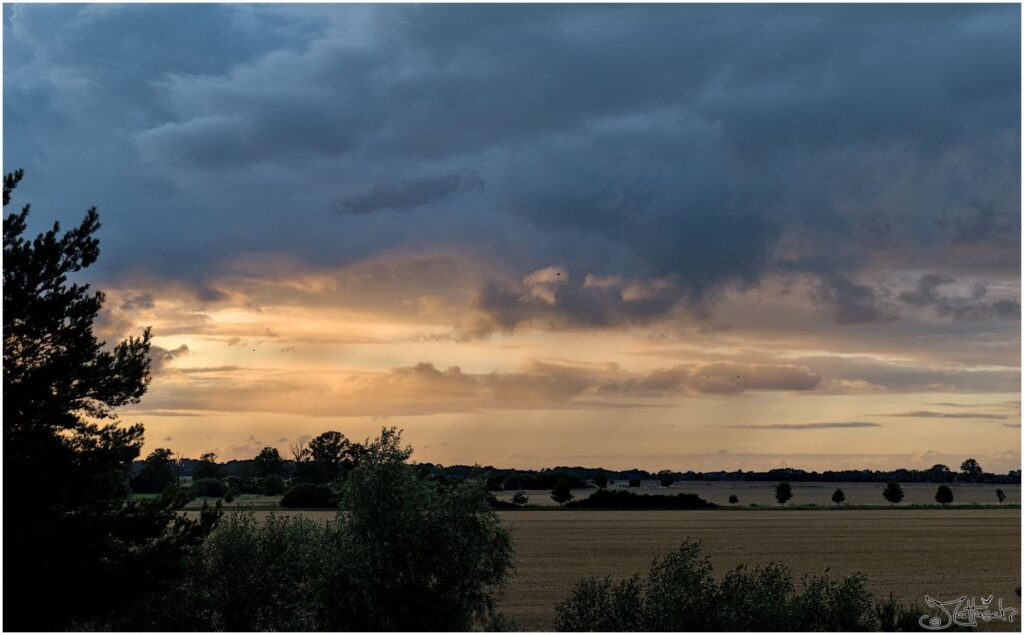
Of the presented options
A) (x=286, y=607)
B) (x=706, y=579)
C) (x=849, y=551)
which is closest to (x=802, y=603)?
(x=706, y=579)

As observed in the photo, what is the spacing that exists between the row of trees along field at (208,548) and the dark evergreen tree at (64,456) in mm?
51

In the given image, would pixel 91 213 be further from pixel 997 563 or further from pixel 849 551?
pixel 849 551

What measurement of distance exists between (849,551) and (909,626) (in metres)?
68.1

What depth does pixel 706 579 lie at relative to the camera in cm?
4234

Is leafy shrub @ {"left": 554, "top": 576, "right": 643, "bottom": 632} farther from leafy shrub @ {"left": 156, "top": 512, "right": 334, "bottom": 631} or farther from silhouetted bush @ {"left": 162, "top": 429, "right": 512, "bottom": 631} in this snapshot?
leafy shrub @ {"left": 156, "top": 512, "right": 334, "bottom": 631}

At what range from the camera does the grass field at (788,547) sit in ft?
227

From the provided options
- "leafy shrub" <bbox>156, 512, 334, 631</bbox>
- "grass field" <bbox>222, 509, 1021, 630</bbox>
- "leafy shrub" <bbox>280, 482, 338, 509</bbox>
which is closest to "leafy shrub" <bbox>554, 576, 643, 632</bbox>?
"grass field" <bbox>222, 509, 1021, 630</bbox>

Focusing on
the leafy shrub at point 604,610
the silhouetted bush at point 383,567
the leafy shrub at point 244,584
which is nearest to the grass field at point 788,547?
the silhouetted bush at point 383,567

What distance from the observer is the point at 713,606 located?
39.4 meters

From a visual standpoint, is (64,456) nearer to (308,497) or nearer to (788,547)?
(788,547)

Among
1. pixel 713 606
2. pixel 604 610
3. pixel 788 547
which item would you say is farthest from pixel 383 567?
pixel 788 547

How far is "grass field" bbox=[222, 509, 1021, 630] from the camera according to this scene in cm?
6912

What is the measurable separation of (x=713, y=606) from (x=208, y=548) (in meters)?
22.9

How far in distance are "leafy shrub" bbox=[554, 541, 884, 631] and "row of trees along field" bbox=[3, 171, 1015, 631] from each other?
0.07 meters
